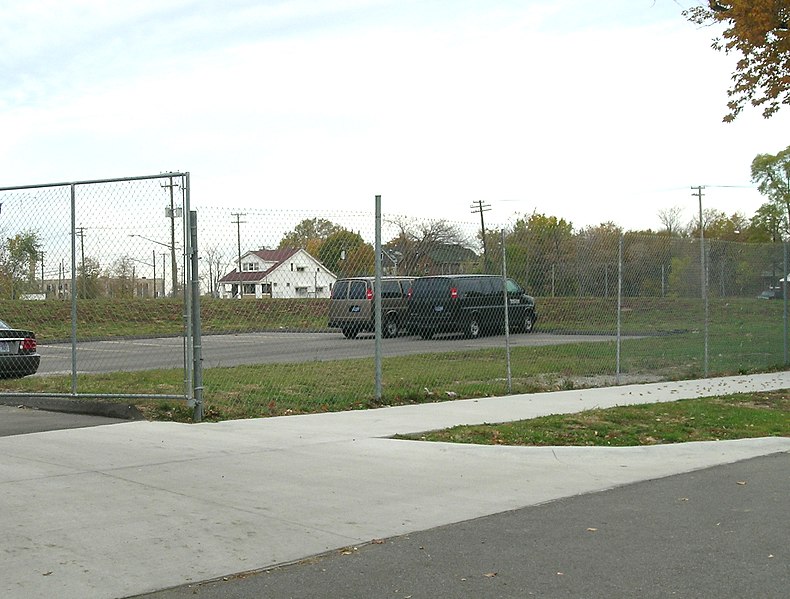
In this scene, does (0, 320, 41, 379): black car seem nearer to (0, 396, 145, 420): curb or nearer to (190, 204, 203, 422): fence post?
(0, 396, 145, 420): curb

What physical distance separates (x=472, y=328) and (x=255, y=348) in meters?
3.42

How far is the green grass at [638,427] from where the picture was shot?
9.80 m

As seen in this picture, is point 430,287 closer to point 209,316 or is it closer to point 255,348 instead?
point 255,348

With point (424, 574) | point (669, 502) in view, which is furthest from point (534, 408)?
point (424, 574)

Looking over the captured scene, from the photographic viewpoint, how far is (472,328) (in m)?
13.8

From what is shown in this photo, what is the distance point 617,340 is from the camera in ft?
48.9

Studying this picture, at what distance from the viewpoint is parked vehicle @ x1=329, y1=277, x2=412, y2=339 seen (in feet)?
38.5

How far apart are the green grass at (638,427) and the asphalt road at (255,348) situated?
2539 millimetres

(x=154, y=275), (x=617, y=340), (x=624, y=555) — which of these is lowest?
(x=624, y=555)

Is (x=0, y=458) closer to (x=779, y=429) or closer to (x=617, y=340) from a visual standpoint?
(x=779, y=429)

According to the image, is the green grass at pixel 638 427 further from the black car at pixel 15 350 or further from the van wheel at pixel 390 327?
the black car at pixel 15 350

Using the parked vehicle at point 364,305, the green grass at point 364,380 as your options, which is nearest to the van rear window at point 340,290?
the parked vehicle at point 364,305

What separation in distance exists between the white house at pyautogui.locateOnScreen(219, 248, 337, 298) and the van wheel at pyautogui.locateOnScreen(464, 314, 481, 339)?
2875 millimetres

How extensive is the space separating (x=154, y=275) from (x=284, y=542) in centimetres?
543
